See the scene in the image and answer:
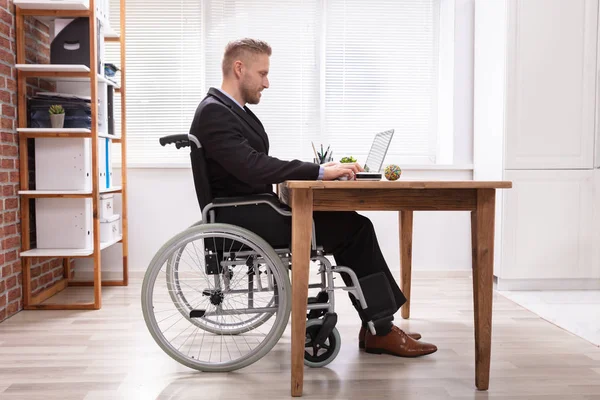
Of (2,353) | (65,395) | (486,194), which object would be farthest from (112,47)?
(486,194)

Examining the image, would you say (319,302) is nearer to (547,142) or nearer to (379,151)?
(379,151)

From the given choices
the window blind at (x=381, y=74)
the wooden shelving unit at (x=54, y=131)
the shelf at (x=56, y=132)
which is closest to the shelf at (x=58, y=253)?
the wooden shelving unit at (x=54, y=131)

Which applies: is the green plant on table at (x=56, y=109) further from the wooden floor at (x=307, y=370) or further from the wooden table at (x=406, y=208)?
the wooden table at (x=406, y=208)

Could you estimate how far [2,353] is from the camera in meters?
2.32

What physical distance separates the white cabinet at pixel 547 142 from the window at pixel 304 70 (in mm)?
739

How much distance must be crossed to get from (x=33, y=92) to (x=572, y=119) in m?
3.11

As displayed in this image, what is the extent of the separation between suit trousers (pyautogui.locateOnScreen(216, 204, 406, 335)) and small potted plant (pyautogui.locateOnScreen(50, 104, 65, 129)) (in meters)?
1.40

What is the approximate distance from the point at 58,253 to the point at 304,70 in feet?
6.67

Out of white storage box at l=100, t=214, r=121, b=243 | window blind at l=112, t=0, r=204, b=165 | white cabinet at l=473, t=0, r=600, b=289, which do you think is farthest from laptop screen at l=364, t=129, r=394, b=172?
window blind at l=112, t=0, r=204, b=165

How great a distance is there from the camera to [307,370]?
83.2 inches

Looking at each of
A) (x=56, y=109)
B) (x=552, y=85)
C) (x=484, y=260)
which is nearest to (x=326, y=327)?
(x=484, y=260)

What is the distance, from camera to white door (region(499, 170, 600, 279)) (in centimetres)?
346

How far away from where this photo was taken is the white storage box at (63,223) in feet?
10.3

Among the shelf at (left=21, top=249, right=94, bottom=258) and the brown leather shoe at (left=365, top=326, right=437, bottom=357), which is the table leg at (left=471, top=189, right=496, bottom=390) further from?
the shelf at (left=21, top=249, right=94, bottom=258)
